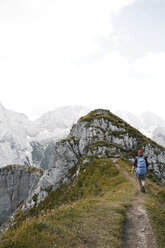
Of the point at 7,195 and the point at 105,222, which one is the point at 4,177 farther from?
the point at 105,222

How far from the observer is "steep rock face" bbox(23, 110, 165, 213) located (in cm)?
5050

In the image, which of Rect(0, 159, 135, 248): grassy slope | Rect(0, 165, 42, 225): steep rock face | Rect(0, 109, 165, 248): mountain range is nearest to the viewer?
Rect(0, 159, 135, 248): grassy slope

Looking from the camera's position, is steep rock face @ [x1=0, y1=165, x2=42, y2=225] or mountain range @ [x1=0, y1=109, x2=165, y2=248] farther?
steep rock face @ [x1=0, y1=165, x2=42, y2=225]

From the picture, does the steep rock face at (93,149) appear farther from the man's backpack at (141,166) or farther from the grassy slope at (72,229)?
the grassy slope at (72,229)

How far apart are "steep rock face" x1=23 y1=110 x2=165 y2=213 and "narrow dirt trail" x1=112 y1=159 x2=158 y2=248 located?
32.9 metres

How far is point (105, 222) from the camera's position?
37.8ft

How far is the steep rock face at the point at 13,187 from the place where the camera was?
130000mm

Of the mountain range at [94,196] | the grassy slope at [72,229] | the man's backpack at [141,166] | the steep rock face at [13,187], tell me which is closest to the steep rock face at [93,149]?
the mountain range at [94,196]

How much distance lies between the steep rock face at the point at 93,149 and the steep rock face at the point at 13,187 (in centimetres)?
7356

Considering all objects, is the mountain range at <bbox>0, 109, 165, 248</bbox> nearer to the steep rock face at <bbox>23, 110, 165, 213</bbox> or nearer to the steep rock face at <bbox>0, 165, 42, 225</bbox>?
the steep rock face at <bbox>23, 110, 165, 213</bbox>

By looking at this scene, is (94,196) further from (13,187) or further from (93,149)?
(13,187)

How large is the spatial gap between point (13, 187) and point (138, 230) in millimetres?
145167

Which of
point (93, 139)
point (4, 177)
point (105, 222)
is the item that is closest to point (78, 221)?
point (105, 222)

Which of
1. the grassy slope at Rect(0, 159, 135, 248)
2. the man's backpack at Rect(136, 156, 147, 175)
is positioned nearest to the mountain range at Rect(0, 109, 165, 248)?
the grassy slope at Rect(0, 159, 135, 248)
